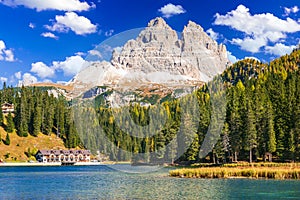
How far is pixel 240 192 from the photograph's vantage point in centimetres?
4209

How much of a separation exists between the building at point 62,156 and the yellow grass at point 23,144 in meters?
4.75

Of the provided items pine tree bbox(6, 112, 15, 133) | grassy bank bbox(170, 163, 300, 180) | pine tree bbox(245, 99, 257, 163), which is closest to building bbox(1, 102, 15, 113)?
pine tree bbox(6, 112, 15, 133)

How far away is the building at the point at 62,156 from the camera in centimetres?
13800

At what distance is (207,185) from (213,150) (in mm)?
43265

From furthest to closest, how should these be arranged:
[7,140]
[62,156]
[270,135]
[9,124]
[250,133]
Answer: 1. [62,156]
2. [9,124]
3. [7,140]
4. [250,133]
5. [270,135]

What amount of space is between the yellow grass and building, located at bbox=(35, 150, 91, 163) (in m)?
4.75

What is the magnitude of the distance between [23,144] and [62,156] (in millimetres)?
13894

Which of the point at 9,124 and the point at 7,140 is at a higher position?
the point at 9,124

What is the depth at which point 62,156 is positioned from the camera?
145250mm

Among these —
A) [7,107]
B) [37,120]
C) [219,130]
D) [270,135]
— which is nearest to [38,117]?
[37,120]

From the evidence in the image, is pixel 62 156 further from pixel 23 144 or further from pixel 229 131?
pixel 229 131

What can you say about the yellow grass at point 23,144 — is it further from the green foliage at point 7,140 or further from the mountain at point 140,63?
the mountain at point 140,63

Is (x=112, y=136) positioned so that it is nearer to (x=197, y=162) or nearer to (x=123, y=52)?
(x=197, y=162)

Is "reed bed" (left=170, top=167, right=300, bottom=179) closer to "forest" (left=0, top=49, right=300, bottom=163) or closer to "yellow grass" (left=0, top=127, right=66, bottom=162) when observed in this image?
"forest" (left=0, top=49, right=300, bottom=163)
